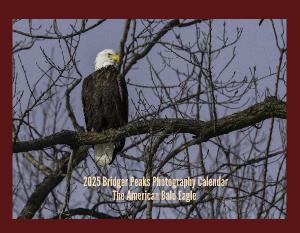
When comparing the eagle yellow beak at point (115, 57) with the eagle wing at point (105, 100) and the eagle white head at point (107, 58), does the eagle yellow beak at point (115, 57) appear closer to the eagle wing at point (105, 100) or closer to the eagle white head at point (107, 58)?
the eagle white head at point (107, 58)

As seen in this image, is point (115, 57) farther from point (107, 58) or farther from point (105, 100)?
point (105, 100)

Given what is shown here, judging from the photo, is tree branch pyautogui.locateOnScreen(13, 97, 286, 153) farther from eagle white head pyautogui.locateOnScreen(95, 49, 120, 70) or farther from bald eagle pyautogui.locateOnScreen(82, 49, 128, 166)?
eagle white head pyautogui.locateOnScreen(95, 49, 120, 70)

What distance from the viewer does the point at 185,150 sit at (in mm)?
5043

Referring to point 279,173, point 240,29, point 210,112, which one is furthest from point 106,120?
point 279,173

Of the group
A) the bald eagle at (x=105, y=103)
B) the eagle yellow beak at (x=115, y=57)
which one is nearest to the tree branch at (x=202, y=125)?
the bald eagle at (x=105, y=103)

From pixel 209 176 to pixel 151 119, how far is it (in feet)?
1.89

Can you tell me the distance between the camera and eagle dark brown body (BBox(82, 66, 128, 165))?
6.21m

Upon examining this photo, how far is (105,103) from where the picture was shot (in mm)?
6227

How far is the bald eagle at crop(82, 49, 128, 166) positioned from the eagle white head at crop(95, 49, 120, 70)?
14cm

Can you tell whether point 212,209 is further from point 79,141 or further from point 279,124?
point 79,141

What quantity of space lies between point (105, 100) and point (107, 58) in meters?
0.48

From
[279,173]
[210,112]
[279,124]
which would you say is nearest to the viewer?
[279,173]

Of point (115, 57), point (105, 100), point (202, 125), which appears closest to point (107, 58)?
point (115, 57)

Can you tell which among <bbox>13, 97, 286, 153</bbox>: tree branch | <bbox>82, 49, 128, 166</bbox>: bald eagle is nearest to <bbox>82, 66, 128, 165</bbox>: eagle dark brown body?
<bbox>82, 49, 128, 166</bbox>: bald eagle
